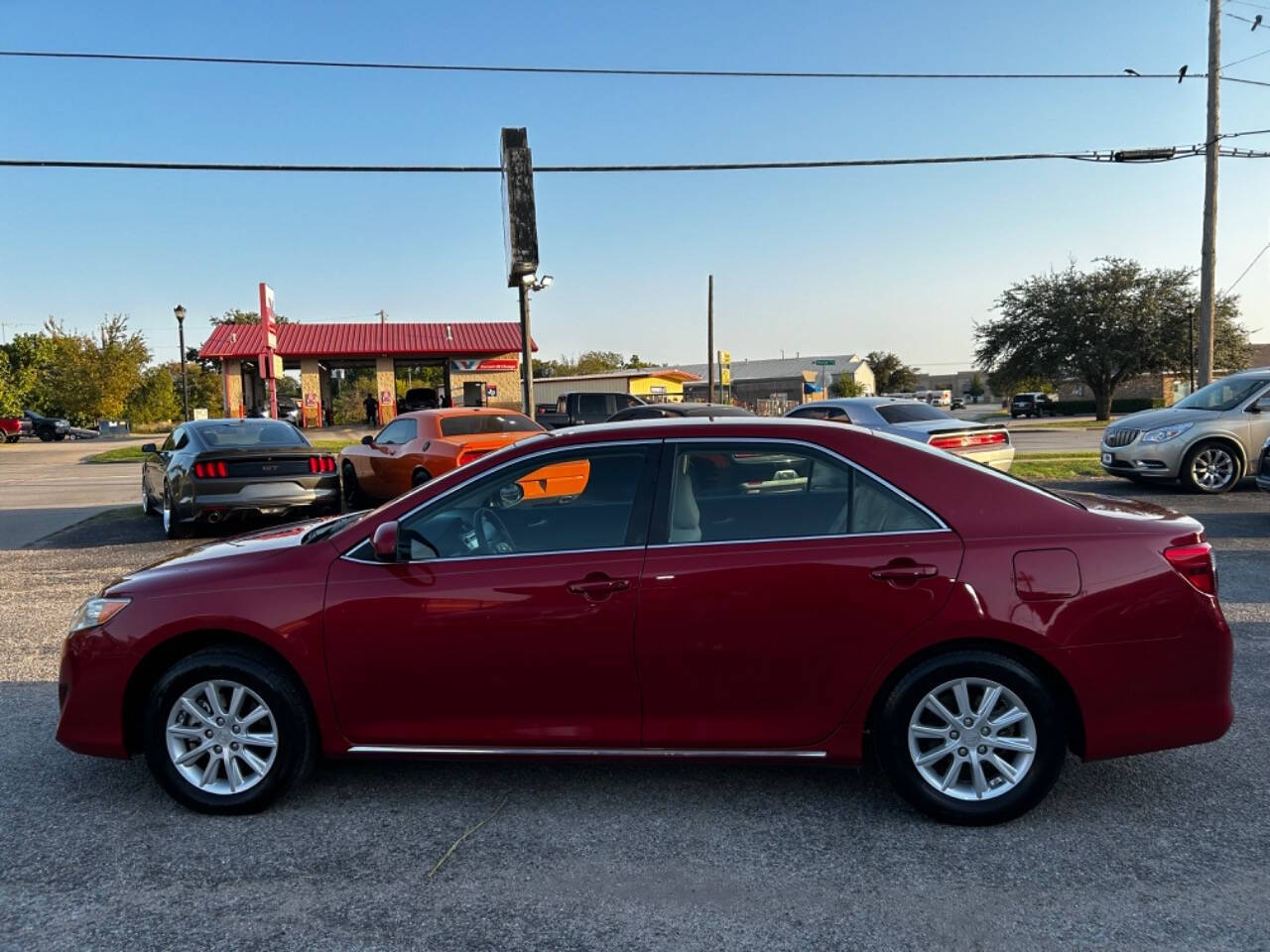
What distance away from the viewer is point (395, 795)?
4023mm

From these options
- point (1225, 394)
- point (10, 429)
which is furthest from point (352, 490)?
point (10, 429)

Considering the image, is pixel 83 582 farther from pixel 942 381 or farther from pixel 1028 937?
pixel 942 381

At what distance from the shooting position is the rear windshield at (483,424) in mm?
12602

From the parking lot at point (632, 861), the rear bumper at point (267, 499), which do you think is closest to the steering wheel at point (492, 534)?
the parking lot at point (632, 861)

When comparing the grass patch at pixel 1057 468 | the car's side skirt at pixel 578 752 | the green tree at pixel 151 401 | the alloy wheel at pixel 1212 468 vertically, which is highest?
the green tree at pixel 151 401

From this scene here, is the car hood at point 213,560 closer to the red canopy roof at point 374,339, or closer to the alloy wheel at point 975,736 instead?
the alloy wheel at point 975,736

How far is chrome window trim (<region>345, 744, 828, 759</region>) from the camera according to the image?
3.67m

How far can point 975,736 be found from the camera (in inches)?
141

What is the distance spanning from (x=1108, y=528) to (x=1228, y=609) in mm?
4076

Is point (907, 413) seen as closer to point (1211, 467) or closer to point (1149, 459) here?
point (1149, 459)

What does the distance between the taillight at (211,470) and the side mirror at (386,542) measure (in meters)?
8.04

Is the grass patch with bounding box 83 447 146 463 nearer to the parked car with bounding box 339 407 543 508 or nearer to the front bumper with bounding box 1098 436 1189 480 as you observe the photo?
the parked car with bounding box 339 407 543 508

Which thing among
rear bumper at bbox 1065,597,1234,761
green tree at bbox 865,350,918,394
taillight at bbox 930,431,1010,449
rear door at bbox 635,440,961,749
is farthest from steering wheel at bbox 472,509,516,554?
green tree at bbox 865,350,918,394

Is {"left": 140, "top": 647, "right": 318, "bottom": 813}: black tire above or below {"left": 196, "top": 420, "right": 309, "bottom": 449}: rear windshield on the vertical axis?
below
